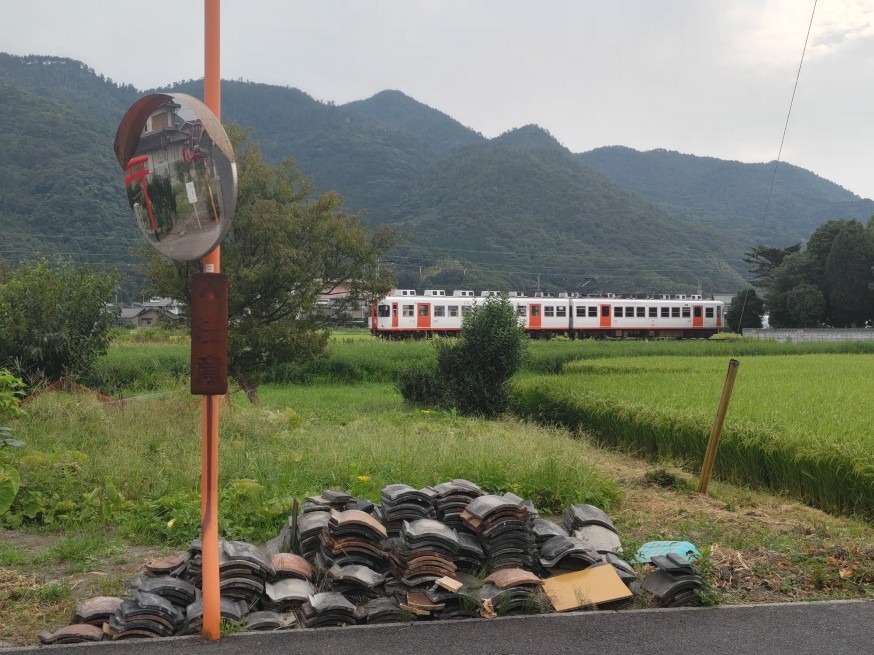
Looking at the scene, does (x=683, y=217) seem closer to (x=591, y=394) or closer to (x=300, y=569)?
(x=591, y=394)

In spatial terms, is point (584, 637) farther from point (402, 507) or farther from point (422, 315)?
point (422, 315)

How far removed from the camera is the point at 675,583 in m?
4.25

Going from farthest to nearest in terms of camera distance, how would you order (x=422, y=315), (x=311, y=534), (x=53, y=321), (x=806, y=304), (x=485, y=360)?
(x=806, y=304), (x=422, y=315), (x=485, y=360), (x=53, y=321), (x=311, y=534)

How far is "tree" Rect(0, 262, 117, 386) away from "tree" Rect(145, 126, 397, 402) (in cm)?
114

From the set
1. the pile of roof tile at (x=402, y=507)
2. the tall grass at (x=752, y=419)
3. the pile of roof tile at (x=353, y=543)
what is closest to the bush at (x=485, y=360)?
the tall grass at (x=752, y=419)

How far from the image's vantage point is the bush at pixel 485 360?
15055 mm

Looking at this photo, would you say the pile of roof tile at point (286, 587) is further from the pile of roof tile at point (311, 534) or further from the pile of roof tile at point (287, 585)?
the pile of roof tile at point (311, 534)

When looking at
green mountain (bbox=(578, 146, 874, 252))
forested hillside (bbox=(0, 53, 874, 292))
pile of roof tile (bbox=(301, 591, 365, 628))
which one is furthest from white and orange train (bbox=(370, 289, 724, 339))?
green mountain (bbox=(578, 146, 874, 252))

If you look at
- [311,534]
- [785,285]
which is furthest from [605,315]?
[311,534]

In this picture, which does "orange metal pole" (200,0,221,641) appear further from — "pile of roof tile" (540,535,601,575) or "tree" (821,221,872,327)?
"tree" (821,221,872,327)

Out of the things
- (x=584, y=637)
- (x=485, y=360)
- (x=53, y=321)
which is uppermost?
(x=53, y=321)

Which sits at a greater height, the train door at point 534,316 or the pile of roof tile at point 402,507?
the train door at point 534,316

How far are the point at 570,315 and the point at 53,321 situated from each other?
1146 inches

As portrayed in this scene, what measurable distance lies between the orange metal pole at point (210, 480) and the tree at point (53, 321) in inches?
412
